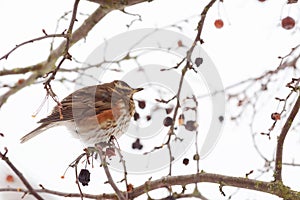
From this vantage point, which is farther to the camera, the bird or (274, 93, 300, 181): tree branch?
the bird

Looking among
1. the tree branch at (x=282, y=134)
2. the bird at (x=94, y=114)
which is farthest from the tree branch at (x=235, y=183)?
the bird at (x=94, y=114)

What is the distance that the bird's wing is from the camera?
291 centimetres

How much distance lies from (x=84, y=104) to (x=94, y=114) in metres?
0.11

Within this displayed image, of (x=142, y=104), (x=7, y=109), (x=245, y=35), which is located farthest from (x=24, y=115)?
(x=245, y=35)

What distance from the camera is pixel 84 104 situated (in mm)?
3010

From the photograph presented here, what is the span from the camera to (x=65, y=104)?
2.96m

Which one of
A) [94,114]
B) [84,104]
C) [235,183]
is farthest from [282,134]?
[84,104]

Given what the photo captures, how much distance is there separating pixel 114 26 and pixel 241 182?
2.21 m

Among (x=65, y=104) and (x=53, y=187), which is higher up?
(x=65, y=104)

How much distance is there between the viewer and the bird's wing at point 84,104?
2.91 meters

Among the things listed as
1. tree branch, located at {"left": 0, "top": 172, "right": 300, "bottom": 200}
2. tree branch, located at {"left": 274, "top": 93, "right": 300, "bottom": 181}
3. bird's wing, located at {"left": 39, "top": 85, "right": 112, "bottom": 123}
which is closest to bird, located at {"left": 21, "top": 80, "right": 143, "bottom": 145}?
bird's wing, located at {"left": 39, "top": 85, "right": 112, "bottom": 123}

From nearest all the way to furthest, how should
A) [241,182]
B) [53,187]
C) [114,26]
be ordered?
1. [241,182]
2. [53,187]
3. [114,26]

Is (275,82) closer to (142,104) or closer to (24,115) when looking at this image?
(142,104)

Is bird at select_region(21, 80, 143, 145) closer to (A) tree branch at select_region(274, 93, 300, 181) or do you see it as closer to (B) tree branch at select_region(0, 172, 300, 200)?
(B) tree branch at select_region(0, 172, 300, 200)
